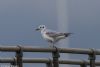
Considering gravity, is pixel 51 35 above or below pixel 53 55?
above

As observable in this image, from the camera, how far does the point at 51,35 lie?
701cm

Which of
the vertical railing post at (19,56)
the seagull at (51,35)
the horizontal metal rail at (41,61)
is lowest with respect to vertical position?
the vertical railing post at (19,56)

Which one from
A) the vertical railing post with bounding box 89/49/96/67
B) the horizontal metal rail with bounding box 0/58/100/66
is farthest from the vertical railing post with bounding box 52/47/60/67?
the vertical railing post with bounding box 89/49/96/67

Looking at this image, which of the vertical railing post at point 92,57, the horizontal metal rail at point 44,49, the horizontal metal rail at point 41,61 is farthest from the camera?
the vertical railing post at point 92,57

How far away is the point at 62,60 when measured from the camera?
6535 millimetres

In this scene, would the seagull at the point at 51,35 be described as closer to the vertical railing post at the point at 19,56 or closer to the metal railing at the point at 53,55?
the metal railing at the point at 53,55

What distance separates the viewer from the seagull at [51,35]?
22.1 ft

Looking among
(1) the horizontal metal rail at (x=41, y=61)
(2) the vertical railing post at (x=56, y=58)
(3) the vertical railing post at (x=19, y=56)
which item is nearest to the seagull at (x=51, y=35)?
(1) the horizontal metal rail at (x=41, y=61)

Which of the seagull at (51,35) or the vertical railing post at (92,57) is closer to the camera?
the vertical railing post at (92,57)

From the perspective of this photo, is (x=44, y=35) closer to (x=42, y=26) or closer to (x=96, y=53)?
(x=42, y=26)

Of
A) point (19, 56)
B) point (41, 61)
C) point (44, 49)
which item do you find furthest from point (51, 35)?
point (19, 56)

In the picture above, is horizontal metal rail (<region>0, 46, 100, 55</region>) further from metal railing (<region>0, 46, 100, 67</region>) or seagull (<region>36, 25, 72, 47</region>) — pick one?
seagull (<region>36, 25, 72, 47</region>)

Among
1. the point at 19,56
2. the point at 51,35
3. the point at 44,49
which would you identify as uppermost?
the point at 51,35

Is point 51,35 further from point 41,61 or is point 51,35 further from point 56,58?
point 56,58
